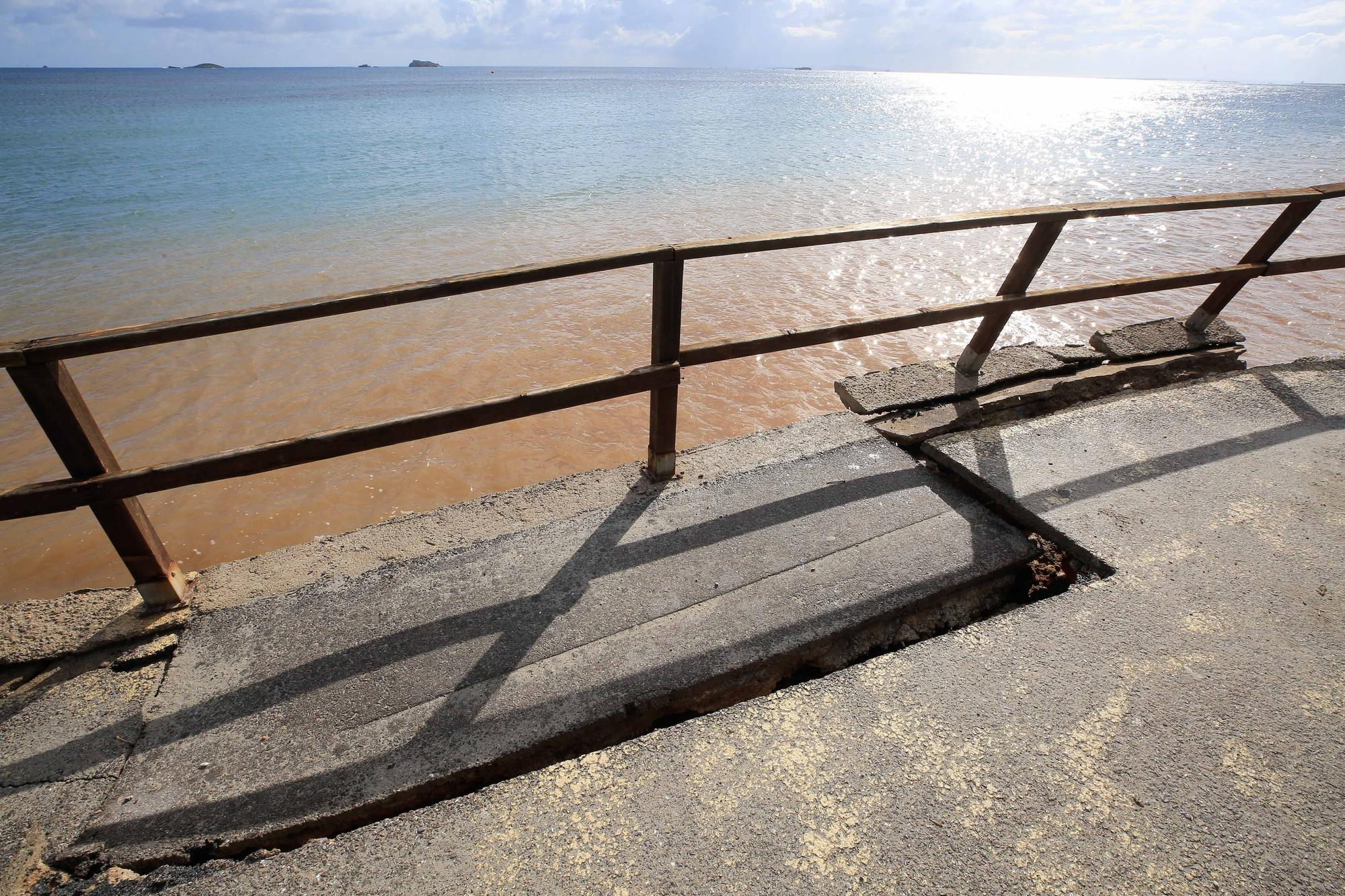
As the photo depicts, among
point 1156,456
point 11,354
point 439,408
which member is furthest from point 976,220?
point 11,354

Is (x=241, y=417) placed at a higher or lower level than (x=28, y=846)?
lower

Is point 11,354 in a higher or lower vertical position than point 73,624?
higher

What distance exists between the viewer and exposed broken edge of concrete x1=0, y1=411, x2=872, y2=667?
95.6 inches

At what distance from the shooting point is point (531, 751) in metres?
1.98

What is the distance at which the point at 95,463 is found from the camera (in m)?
2.32

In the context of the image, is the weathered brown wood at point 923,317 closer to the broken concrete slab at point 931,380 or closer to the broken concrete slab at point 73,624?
the broken concrete slab at point 931,380

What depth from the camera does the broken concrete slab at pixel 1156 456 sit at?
2783mm

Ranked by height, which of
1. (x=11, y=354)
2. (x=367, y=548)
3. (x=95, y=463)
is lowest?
(x=367, y=548)

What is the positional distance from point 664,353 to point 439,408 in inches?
41.2

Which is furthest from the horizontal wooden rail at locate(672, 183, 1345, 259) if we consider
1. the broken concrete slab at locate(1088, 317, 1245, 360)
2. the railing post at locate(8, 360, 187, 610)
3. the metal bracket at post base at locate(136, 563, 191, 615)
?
the metal bracket at post base at locate(136, 563, 191, 615)

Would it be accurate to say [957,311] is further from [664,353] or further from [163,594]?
[163,594]

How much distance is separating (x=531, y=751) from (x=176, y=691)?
4.12 feet

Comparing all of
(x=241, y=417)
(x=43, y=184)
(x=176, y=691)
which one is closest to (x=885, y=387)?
(x=176, y=691)

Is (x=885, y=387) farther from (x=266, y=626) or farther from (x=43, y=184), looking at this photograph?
(x=43, y=184)
